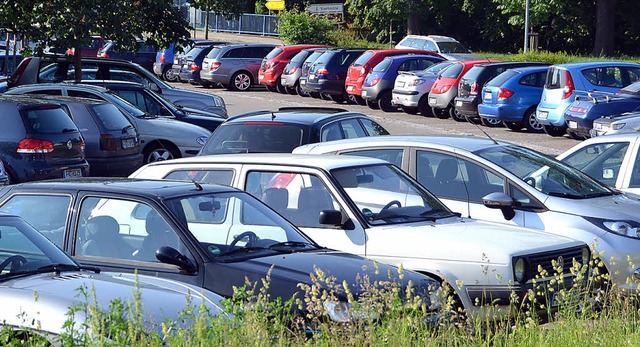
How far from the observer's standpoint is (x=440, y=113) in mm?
29812

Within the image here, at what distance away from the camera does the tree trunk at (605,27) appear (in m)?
51.8

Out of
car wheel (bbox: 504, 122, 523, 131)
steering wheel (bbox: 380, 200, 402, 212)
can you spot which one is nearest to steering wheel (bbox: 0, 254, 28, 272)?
Answer: steering wheel (bbox: 380, 200, 402, 212)

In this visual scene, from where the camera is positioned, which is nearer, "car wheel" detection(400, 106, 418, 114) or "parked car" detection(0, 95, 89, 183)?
"parked car" detection(0, 95, 89, 183)

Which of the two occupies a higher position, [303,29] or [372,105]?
[303,29]

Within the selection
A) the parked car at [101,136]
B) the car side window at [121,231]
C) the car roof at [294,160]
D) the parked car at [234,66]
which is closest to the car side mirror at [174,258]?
the car side window at [121,231]

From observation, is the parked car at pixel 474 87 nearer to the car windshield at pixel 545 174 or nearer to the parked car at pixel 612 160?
the parked car at pixel 612 160

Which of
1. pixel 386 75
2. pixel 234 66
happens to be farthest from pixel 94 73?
pixel 234 66

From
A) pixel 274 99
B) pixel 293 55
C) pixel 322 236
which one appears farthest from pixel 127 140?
pixel 293 55

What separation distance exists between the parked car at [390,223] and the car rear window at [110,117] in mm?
7854

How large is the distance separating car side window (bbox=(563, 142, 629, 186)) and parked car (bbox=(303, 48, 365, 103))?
23.3 metres

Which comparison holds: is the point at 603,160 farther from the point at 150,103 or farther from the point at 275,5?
the point at 275,5

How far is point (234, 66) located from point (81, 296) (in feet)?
117

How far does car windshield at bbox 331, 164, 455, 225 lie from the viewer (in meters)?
8.57

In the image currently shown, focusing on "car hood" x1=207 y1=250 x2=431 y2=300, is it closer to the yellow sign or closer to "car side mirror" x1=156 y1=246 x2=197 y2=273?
"car side mirror" x1=156 y1=246 x2=197 y2=273
